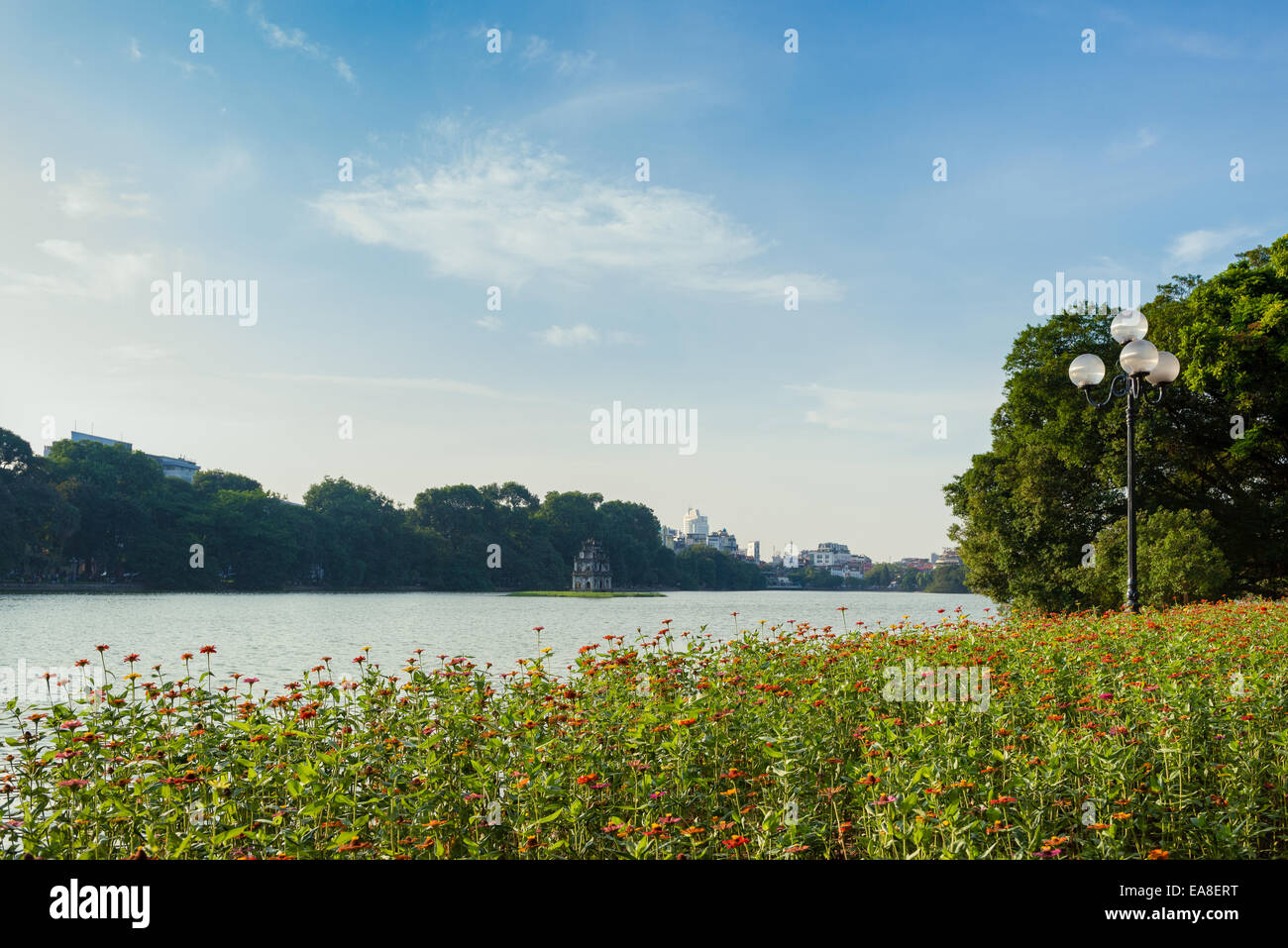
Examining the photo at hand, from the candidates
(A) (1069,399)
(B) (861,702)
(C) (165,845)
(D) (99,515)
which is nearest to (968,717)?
(B) (861,702)

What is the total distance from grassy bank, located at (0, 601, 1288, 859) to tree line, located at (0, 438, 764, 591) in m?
62.7

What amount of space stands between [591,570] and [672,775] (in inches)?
4328

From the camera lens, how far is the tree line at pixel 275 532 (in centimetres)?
6006

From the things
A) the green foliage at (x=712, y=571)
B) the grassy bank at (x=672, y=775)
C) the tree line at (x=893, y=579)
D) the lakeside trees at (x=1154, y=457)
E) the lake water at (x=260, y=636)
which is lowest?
the tree line at (x=893, y=579)

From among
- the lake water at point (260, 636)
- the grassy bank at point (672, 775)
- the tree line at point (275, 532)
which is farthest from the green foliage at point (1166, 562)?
the tree line at point (275, 532)

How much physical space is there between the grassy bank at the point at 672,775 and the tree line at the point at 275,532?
206ft

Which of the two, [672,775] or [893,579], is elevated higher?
[672,775]

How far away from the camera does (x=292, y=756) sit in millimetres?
5145

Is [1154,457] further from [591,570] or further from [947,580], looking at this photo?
[947,580]

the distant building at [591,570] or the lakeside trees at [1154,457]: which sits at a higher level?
the lakeside trees at [1154,457]

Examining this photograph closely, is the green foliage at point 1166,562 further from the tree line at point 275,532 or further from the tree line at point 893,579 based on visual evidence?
the tree line at point 893,579

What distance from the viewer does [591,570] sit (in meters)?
114

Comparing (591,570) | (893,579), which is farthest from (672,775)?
(893,579)
